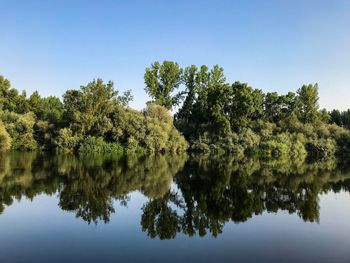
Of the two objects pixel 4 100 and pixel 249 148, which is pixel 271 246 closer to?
pixel 249 148

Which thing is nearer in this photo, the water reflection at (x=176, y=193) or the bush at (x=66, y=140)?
the water reflection at (x=176, y=193)

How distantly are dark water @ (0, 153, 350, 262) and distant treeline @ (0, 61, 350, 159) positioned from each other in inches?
1125

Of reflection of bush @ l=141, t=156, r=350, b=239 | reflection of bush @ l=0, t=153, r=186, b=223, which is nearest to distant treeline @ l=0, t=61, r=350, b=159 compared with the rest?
reflection of bush @ l=0, t=153, r=186, b=223

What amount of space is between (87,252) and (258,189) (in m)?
13.4

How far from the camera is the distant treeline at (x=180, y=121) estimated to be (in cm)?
5219

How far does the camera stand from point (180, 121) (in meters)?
65.9

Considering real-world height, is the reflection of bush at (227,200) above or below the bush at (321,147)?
below

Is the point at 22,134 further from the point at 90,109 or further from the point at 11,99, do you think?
the point at 11,99

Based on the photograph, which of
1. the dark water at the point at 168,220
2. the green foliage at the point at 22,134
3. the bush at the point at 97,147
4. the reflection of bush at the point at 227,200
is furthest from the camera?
the green foliage at the point at 22,134

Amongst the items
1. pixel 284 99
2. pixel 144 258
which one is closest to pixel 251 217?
pixel 144 258

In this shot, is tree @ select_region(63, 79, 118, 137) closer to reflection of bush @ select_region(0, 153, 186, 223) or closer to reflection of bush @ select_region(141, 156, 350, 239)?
reflection of bush @ select_region(0, 153, 186, 223)

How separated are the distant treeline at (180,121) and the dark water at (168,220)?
2858 cm

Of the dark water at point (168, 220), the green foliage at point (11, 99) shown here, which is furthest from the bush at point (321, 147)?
the green foliage at point (11, 99)

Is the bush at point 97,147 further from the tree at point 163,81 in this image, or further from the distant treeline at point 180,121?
the tree at point 163,81
